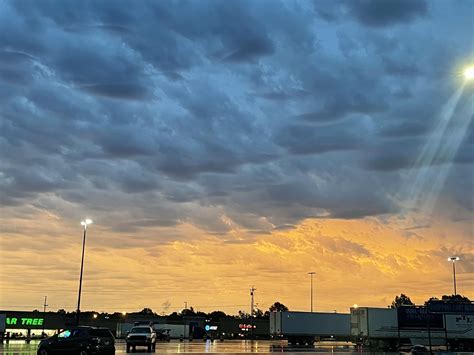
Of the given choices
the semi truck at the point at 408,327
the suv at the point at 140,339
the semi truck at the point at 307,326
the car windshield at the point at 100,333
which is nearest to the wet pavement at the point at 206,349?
the suv at the point at 140,339

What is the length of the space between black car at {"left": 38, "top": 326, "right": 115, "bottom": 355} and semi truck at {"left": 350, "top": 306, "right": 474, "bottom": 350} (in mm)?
37561

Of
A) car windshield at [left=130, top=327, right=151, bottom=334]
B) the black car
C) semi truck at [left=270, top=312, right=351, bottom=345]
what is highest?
semi truck at [left=270, top=312, right=351, bottom=345]

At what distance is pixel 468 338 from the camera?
213ft


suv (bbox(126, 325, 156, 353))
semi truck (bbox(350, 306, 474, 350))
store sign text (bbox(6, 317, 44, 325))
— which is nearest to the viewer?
suv (bbox(126, 325, 156, 353))

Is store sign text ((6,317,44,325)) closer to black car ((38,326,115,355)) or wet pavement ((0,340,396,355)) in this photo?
wet pavement ((0,340,396,355))

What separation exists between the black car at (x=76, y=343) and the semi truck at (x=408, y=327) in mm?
37561

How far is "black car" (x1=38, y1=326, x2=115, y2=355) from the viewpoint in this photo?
32094mm

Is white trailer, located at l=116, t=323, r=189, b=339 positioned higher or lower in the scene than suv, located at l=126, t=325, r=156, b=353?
higher

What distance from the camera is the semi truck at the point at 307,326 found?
71.3 metres

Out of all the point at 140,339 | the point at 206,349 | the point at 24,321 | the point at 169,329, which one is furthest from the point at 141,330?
the point at 24,321

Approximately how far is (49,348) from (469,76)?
2581 centimetres

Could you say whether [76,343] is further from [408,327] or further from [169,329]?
[169,329]

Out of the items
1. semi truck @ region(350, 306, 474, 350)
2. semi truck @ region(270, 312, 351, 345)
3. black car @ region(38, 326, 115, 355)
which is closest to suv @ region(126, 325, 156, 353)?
black car @ region(38, 326, 115, 355)

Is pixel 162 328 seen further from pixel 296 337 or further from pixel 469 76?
pixel 469 76
